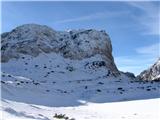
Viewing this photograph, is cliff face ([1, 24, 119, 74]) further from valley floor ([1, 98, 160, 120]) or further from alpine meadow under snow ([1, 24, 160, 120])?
valley floor ([1, 98, 160, 120])

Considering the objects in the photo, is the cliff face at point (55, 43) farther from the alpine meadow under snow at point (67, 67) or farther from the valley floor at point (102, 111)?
the valley floor at point (102, 111)

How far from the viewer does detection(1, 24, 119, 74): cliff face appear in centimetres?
8450

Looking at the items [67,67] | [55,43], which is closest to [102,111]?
[67,67]

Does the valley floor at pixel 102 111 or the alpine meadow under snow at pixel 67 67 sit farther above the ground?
the alpine meadow under snow at pixel 67 67

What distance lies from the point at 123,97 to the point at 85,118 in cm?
Answer: 1593

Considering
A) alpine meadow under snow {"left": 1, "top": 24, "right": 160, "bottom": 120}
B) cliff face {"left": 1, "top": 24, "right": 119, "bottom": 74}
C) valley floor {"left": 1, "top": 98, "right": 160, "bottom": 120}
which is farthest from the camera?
cliff face {"left": 1, "top": 24, "right": 119, "bottom": 74}

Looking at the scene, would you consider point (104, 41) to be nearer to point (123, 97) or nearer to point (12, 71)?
point (12, 71)

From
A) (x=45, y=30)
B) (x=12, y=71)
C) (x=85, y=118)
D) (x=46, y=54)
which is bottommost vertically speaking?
(x=85, y=118)

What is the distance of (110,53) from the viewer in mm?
99188

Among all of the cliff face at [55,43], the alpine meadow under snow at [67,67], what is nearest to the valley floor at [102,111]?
the alpine meadow under snow at [67,67]

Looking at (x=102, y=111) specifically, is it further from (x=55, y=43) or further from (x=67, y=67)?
(x=55, y=43)

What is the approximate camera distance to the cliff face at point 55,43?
3327 inches

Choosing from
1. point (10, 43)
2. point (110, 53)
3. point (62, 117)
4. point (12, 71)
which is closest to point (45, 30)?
point (10, 43)

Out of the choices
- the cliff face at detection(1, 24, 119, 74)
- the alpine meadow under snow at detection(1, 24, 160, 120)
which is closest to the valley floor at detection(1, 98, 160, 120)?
the alpine meadow under snow at detection(1, 24, 160, 120)
